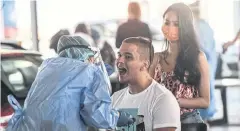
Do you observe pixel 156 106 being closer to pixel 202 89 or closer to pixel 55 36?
pixel 202 89

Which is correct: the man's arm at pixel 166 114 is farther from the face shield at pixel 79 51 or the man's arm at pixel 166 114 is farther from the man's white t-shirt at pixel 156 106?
the face shield at pixel 79 51

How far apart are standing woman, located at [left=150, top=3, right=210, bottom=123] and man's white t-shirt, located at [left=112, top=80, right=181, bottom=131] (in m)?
0.14

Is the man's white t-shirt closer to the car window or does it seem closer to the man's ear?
the man's ear

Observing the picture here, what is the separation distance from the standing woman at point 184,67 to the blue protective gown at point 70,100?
0.39 m

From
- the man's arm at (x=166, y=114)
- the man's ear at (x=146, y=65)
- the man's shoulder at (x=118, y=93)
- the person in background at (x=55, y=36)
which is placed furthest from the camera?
the person in background at (x=55, y=36)

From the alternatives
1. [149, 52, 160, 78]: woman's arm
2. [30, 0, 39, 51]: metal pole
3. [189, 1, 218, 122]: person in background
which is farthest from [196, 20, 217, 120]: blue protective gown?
[30, 0, 39, 51]: metal pole

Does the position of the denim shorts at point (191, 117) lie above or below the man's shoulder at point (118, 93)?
below

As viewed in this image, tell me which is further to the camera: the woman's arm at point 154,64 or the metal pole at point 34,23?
the metal pole at point 34,23

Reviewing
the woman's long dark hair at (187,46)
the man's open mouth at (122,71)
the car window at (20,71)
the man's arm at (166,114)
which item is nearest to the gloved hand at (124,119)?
the man's arm at (166,114)

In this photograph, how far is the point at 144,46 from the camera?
2619 millimetres

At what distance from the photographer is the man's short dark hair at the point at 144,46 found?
8.55 ft

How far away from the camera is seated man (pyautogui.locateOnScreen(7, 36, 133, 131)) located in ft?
7.76

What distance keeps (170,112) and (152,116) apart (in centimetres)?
10

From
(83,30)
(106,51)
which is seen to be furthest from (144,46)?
(83,30)
